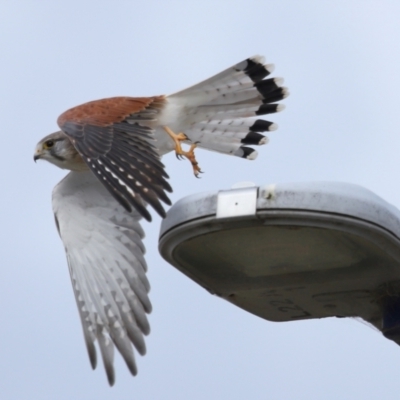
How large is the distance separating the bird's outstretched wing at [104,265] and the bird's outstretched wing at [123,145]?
53cm

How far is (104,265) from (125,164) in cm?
98

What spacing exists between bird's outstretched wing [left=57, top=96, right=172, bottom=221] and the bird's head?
0.40m

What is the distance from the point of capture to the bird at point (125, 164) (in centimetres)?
479

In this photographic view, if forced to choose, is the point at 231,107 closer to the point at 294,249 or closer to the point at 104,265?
the point at 104,265

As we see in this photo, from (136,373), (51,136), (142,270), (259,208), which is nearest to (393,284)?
(259,208)

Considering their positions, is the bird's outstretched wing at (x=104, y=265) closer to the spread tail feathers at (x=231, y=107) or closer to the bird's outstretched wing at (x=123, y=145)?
the bird's outstretched wing at (x=123, y=145)

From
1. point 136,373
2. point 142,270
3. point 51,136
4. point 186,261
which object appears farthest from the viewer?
point 51,136

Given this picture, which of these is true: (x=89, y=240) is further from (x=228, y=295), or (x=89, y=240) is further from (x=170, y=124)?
(x=228, y=295)

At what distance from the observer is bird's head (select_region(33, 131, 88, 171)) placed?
19.6 ft

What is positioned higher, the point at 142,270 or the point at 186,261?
the point at 142,270

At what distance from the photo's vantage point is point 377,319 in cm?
318

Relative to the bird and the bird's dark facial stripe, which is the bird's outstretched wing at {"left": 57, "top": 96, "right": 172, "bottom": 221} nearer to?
the bird

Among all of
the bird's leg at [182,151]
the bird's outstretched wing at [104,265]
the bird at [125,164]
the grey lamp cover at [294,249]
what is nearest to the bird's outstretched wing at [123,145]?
the bird at [125,164]

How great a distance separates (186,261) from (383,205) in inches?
27.9
